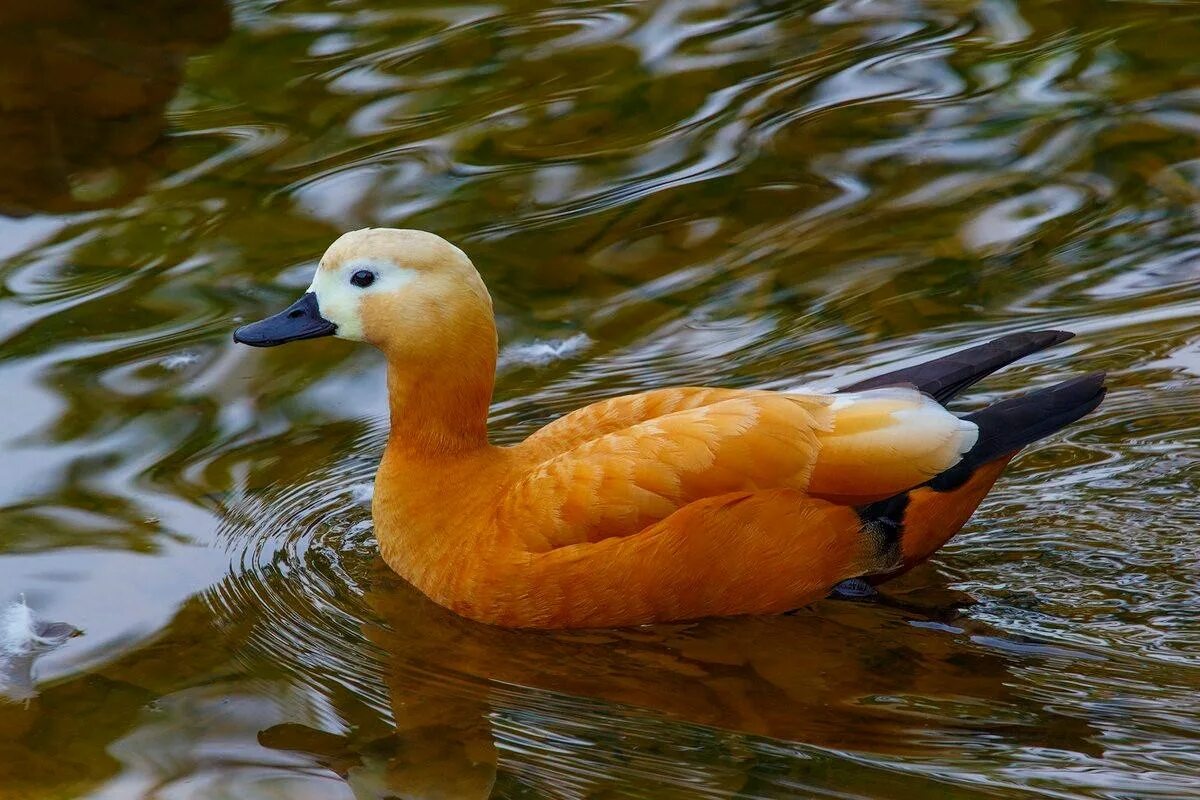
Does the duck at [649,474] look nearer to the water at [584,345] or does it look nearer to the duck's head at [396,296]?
the duck's head at [396,296]

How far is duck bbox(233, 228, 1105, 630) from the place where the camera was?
4938 millimetres

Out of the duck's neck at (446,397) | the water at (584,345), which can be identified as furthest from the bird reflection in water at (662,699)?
the duck's neck at (446,397)

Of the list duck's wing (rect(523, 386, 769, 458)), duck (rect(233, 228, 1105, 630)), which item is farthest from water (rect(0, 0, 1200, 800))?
duck's wing (rect(523, 386, 769, 458))

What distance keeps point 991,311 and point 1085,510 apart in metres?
1.46

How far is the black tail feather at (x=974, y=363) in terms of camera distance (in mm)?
5168

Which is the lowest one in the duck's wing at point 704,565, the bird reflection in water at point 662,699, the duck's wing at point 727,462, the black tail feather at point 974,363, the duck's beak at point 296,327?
the bird reflection in water at point 662,699

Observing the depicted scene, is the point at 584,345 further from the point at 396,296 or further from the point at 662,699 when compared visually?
the point at 662,699

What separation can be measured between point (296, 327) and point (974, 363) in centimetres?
207

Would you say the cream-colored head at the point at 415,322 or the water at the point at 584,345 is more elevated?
the cream-colored head at the point at 415,322

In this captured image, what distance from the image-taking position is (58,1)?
31.9 ft

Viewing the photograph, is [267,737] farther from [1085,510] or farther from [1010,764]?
[1085,510]

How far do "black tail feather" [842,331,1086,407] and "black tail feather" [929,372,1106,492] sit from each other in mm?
175

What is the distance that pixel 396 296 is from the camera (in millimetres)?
5105

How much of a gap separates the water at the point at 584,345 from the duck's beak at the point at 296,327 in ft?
2.40
